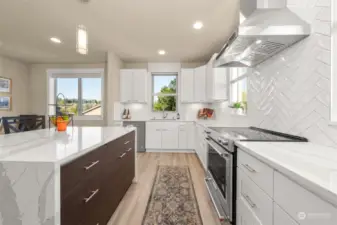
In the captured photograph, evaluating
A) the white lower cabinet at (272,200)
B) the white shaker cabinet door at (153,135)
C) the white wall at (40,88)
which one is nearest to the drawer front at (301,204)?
the white lower cabinet at (272,200)

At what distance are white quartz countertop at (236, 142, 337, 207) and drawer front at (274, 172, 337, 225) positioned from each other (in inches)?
1.4

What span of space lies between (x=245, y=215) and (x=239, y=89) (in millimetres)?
2777

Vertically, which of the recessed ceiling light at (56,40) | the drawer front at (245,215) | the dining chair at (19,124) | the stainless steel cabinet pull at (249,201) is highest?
the recessed ceiling light at (56,40)

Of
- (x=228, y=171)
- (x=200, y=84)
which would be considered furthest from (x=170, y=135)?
(x=228, y=171)

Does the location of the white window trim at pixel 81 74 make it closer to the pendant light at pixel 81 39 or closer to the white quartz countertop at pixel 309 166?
the pendant light at pixel 81 39

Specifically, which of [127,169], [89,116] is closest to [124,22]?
[127,169]

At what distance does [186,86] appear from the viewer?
221 inches

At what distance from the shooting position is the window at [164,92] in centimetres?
608

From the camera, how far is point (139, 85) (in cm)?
568


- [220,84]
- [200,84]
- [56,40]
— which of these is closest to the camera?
[56,40]

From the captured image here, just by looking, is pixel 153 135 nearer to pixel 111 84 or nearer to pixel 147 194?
pixel 111 84

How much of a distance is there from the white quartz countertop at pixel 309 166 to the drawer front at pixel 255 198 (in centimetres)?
21

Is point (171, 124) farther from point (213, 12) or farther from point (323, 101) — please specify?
point (323, 101)

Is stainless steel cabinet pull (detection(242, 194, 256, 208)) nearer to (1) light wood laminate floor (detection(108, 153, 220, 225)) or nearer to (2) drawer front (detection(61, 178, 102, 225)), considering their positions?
(1) light wood laminate floor (detection(108, 153, 220, 225))
